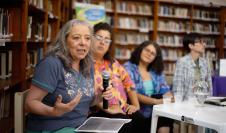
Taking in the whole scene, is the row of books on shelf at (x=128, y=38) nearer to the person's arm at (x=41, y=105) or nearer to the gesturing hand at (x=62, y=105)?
the person's arm at (x=41, y=105)

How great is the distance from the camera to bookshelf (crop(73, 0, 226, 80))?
6.16 metres

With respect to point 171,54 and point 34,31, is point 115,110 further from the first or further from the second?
point 171,54

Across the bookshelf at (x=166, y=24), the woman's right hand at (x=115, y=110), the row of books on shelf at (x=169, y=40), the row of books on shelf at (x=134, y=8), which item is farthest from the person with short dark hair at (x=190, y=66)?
the row of books on shelf at (x=169, y=40)

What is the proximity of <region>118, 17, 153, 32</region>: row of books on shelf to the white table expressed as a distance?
4.19m

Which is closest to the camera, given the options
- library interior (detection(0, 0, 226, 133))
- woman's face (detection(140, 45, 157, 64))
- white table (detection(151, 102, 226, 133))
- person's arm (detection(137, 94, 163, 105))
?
white table (detection(151, 102, 226, 133))

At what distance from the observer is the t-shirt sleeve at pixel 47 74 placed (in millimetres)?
1641

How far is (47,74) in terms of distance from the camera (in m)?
1.67

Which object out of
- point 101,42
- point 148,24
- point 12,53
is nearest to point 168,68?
point 148,24

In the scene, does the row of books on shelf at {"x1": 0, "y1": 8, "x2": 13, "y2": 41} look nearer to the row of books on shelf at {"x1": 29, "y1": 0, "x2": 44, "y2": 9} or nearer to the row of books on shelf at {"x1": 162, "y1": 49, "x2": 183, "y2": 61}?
the row of books on shelf at {"x1": 29, "y1": 0, "x2": 44, "y2": 9}

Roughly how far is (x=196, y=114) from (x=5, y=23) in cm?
171

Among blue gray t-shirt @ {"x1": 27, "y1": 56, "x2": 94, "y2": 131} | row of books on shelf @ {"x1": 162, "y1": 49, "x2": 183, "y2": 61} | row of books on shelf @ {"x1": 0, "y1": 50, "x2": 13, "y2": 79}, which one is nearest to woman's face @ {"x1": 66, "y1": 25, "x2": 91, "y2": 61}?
blue gray t-shirt @ {"x1": 27, "y1": 56, "x2": 94, "y2": 131}

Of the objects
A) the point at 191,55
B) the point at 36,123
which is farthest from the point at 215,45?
the point at 36,123

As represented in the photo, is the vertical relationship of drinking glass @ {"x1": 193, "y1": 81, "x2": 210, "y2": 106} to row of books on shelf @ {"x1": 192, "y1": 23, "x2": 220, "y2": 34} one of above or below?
below

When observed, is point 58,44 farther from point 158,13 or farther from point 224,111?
point 158,13
